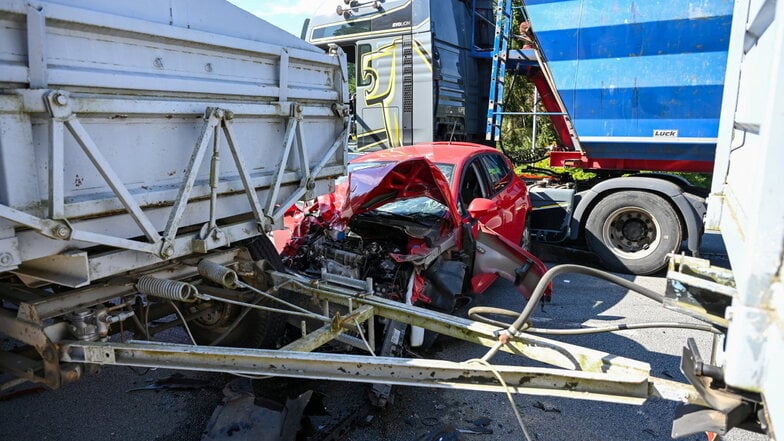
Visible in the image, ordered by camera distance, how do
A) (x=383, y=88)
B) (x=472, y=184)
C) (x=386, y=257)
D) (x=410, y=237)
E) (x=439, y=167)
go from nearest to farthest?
1. (x=386, y=257)
2. (x=410, y=237)
3. (x=439, y=167)
4. (x=472, y=184)
5. (x=383, y=88)

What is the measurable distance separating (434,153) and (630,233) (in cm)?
314

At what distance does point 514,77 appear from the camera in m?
8.08

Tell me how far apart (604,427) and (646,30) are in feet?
15.5

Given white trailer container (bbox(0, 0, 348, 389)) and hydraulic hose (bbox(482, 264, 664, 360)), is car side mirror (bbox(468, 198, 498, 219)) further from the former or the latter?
hydraulic hose (bbox(482, 264, 664, 360))

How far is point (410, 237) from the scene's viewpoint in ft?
15.0

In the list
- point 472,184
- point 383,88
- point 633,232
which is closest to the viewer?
point 472,184

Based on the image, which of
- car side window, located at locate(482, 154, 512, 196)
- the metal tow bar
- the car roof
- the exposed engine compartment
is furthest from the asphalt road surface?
car side window, located at locate(482, 154, 512, 196)

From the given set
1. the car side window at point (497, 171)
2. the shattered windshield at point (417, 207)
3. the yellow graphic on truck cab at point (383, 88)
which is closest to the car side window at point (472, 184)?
the car side window at point (497, 171)

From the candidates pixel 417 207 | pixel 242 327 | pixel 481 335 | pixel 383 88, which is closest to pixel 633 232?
pixel 417 207

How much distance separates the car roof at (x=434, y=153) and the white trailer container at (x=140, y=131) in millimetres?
2100

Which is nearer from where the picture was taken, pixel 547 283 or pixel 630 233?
pixel 547 283

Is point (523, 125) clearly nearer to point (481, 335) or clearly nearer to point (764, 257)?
point (481, 335)

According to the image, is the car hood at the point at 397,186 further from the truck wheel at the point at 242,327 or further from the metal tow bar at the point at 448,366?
the metal tow bar at the point at 448,366

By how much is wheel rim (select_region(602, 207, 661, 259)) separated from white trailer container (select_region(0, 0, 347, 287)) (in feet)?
15.9
